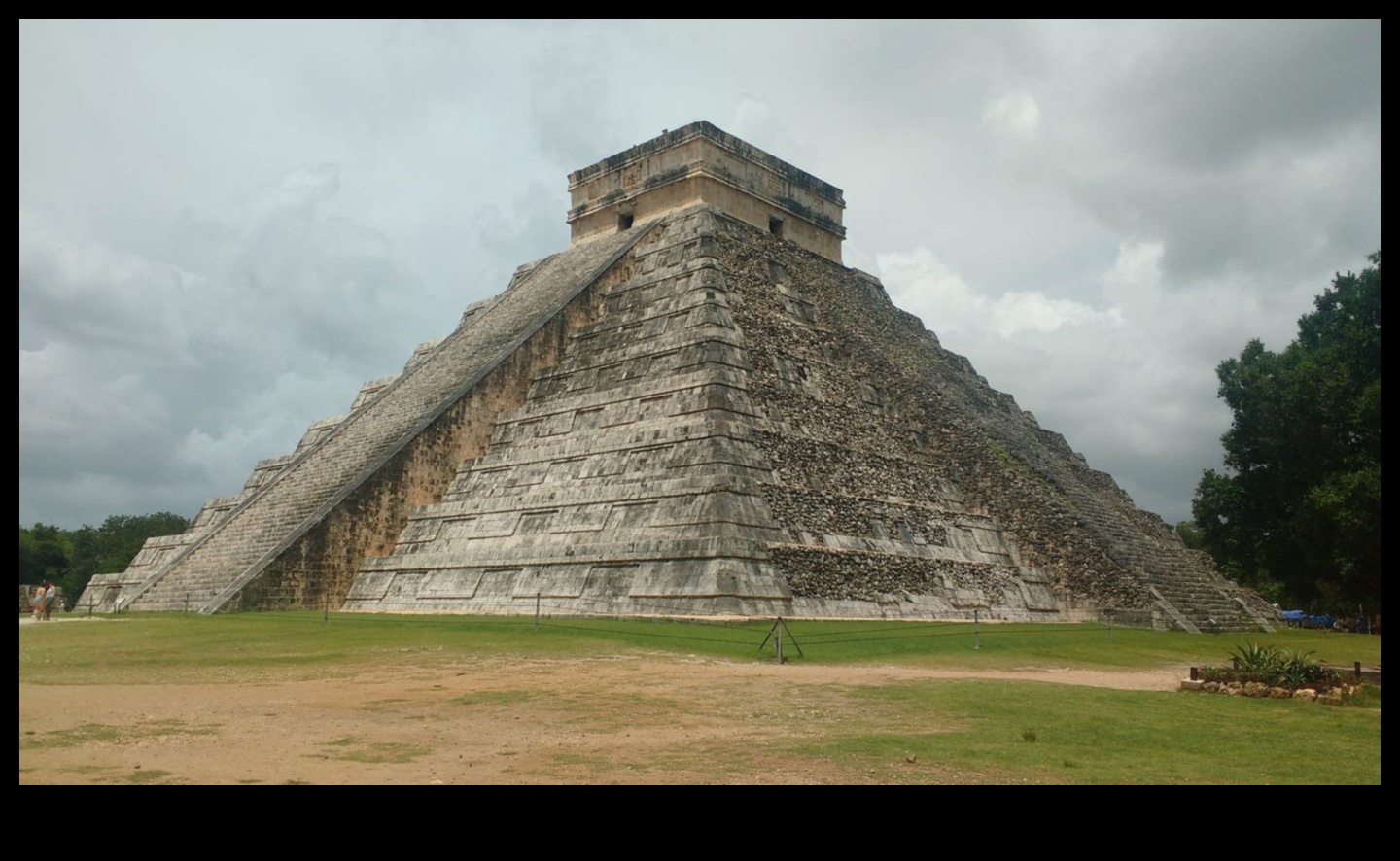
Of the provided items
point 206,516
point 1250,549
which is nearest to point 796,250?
point 1250,549

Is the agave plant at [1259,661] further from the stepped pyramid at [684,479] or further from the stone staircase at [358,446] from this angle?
the stone staircase at [358,446]

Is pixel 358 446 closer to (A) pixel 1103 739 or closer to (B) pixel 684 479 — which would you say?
(B) pixel 684 479

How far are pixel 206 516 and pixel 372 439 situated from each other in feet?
23.5

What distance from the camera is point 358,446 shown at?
76.4ft

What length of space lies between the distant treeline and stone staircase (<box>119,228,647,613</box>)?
1987 mm

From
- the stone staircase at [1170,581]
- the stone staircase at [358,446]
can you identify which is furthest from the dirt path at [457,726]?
the stone staircase at [1170,581]

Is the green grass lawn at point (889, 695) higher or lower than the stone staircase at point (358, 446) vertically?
lower

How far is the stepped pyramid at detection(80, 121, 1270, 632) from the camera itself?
17906 mm

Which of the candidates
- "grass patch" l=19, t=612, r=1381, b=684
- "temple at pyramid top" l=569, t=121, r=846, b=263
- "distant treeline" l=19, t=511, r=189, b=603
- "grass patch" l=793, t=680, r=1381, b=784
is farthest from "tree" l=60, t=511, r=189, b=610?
"grass patch" l=793, t=680, r=1381, b=784

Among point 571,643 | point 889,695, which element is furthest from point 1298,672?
point 571,643

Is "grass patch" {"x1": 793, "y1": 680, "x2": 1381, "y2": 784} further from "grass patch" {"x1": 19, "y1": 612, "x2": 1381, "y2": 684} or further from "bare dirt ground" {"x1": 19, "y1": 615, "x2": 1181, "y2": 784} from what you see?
"grass patch" {"x1": 19, "y1": 612, "x2": 1381, "y2": 684}

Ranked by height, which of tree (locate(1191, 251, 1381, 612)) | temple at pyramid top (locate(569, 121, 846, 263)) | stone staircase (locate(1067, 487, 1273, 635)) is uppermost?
temple at pyramid top (locate(569, 121, 846, 263))

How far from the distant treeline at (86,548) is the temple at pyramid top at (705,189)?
1457 centimetres

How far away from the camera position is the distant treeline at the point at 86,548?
3619 mm
